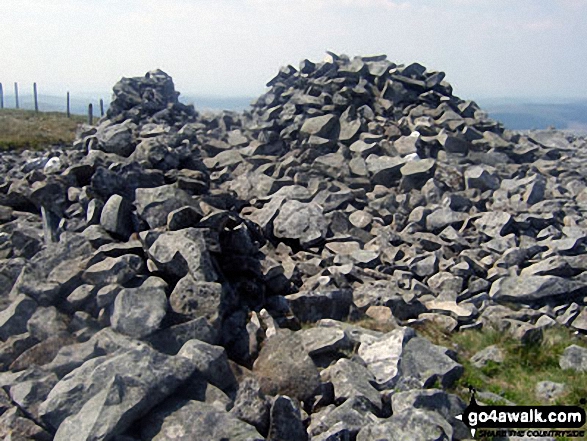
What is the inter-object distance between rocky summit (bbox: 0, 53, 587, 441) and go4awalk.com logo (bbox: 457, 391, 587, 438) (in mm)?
275

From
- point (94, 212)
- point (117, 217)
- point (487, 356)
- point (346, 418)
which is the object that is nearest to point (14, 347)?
point (117, 217)

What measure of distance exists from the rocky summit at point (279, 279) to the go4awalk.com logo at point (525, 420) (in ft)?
0.90

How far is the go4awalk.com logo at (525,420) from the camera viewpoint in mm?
6926

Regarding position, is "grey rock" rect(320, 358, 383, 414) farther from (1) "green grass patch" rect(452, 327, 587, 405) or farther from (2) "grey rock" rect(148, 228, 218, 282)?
(2) "grey rock" rect(148, 228, 218, 282)

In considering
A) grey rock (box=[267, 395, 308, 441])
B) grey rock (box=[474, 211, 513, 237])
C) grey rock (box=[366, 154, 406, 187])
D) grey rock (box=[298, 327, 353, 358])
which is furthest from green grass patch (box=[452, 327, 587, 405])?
grey rock (box=[366, 154, 406, 187])

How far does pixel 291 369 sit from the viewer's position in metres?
7.49

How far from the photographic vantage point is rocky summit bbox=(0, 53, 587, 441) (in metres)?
6.27

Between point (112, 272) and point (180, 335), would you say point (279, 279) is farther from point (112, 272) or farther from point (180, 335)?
point (112, 272)

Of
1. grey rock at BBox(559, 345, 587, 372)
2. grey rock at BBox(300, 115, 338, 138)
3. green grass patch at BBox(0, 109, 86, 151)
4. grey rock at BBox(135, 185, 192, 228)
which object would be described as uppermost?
grey rock at BBox(300, 115, 338, 138)

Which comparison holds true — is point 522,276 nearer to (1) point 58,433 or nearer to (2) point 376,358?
(2) point 376,358

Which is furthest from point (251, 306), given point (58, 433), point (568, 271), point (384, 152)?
point (384, 152)

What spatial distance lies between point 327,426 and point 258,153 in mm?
17339

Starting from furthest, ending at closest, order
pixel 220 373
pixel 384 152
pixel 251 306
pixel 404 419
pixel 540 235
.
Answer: pixel 384 152 → pixel 540 235 → pixel 251 306 → pixel 220 373 → pixel 404 419

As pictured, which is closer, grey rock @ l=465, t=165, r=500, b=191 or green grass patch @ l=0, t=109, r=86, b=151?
grey rock @ l=465, t=165, r=500, b=191
